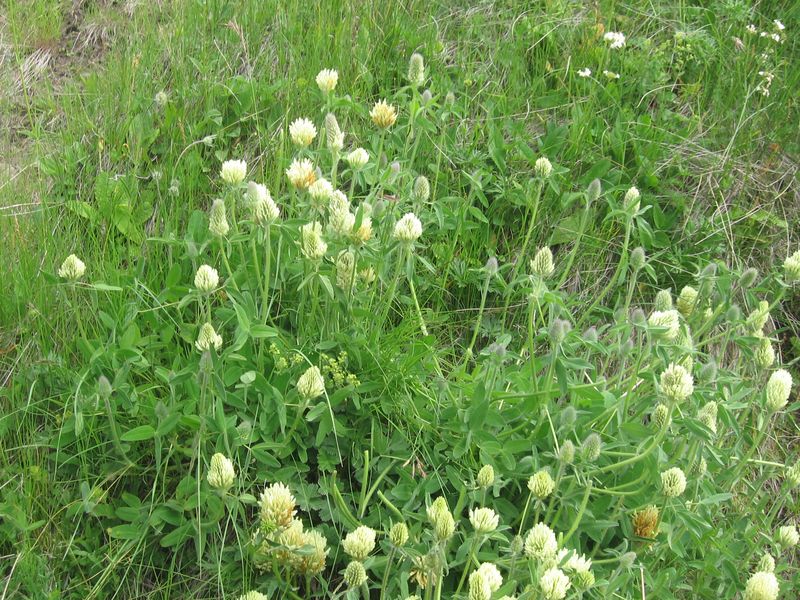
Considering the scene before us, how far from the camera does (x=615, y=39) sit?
3.88 m

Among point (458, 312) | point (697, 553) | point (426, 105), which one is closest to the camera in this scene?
point (697, 553)

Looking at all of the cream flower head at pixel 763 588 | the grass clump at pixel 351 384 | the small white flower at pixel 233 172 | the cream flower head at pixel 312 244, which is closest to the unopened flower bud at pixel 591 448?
the grass clump at pixel 351 384

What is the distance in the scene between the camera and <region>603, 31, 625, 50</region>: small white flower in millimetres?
3839

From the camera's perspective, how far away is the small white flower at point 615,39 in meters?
3.84

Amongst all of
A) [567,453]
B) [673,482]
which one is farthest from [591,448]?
[673,482]

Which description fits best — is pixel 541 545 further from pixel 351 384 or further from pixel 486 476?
pixel 351 384

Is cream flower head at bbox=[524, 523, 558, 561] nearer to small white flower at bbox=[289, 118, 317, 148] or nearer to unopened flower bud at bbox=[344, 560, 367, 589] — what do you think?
unopened flower bud at bbox=[344, 560, 367, 589]

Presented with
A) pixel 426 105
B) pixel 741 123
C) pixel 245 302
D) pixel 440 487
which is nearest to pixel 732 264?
pixel 741 123

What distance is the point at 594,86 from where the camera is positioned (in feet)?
12.5

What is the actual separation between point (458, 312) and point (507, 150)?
2.44 ft

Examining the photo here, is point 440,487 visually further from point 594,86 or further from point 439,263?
point 594,86

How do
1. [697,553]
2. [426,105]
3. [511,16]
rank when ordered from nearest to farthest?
[697,553] → [426,105] → [511,16]

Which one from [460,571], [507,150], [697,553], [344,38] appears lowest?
[697,553]

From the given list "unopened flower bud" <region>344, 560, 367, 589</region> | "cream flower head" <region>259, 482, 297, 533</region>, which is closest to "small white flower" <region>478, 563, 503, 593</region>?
"unopened flower bud" <region>344, 560, 367, 589</region>
